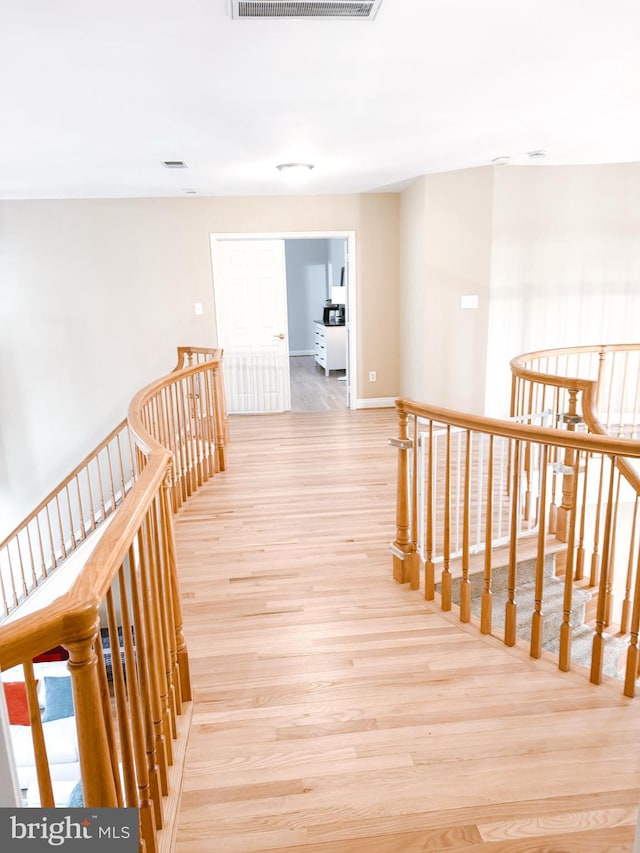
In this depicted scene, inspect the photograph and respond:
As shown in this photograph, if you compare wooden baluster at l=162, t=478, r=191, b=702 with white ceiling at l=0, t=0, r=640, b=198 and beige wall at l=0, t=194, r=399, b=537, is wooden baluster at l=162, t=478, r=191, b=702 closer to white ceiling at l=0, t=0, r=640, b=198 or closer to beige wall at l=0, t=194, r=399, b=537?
white ceiling at l=0, t=0, r=640, b=198

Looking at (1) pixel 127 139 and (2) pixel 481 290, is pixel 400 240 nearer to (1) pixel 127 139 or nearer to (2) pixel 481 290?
(2) pixel 481 290

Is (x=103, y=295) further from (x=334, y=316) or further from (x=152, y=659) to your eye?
(x=152, y=659)

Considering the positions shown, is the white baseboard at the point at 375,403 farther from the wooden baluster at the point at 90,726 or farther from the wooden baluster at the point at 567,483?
the wooden baluster at the point at 90,726

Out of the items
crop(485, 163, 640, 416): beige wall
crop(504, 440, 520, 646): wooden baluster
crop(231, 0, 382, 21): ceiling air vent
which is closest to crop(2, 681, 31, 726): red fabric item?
crop(504, 440, 520, 646): wooden baluster

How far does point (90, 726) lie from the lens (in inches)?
41.8

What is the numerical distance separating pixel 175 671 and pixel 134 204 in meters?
5.62

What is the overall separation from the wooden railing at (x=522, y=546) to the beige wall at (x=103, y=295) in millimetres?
3363

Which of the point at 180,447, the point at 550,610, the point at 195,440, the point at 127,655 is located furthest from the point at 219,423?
the point at 127,655

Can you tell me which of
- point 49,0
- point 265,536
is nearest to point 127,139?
point 49,0

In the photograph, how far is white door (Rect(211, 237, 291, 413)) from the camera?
6.74m

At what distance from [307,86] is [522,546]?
3034 millimetres

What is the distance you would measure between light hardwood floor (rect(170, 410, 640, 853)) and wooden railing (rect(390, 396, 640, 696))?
0.17 metres

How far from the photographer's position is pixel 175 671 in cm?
207

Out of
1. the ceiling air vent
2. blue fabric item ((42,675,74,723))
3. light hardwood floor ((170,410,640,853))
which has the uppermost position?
the ceiling air vent
